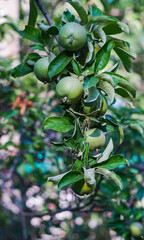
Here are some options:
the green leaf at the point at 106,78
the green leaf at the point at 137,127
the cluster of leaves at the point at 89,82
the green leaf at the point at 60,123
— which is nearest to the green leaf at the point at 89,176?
the cluster of leaves at the point at 89,82

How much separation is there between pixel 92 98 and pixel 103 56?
16 cm

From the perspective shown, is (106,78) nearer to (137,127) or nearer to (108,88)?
(108,88)

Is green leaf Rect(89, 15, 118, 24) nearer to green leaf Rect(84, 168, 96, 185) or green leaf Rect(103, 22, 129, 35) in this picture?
green leaf Rect(103, 22, 129, 35)

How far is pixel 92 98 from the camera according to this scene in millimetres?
800

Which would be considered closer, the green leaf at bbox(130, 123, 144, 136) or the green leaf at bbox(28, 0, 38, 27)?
the green leaf at bbox(28, 0, 38, 27)

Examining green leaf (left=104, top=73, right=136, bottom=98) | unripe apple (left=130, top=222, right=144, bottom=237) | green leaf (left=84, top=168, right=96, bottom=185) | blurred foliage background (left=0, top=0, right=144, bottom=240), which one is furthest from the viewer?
blurred foliage background (left=0, top=0, right=144, bottom=240)

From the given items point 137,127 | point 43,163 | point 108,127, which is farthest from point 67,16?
point 43,163

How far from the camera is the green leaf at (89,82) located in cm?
78

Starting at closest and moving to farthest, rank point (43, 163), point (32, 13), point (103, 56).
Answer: point (103, 56) < point (32, 13) < point (43, 163)

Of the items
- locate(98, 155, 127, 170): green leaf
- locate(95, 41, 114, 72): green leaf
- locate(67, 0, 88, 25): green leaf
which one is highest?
locate(67, 0, 88, 25): green leaf

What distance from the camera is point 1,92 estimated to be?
6.39ft

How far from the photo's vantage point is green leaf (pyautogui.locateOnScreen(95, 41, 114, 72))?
865mm

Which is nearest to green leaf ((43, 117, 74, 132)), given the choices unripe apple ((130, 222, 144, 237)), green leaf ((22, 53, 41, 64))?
green leaf ((22, 53, 41, 64))

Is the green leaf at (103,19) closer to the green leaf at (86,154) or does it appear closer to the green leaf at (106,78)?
the green leaf at (106,78)
